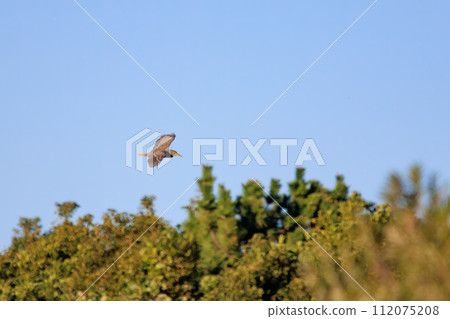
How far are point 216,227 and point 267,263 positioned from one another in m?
3.03

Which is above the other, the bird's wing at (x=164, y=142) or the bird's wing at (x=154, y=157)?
the bird's wing at (x=164, y=142)

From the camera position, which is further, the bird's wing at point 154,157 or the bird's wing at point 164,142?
the bird's wing at point 154,157

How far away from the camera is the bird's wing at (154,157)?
12171 mm

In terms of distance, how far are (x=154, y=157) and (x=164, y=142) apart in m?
0.40

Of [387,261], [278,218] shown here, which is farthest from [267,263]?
[387,261]

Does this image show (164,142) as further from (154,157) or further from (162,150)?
(154,157)

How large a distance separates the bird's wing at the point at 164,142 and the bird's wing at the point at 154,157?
0.08 m

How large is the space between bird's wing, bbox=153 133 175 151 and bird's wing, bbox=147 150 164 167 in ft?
0.27

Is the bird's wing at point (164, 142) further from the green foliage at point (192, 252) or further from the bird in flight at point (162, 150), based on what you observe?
the green foliage at point (192, 252)

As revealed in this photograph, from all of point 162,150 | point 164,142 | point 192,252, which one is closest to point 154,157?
point 162,150

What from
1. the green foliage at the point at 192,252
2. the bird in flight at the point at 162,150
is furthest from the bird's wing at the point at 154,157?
the green foliage at the point at 192,252

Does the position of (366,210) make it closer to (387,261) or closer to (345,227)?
(345,227)

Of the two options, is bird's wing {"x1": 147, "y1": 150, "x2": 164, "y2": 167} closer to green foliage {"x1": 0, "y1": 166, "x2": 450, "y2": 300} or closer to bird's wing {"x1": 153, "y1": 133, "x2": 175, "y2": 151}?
bird's wing {"x1": 153, "y1": 133, "x2": 175, "y2": 151}
